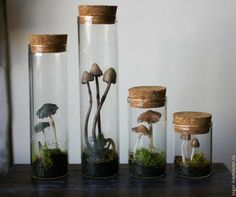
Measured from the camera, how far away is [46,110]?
1.14 metres

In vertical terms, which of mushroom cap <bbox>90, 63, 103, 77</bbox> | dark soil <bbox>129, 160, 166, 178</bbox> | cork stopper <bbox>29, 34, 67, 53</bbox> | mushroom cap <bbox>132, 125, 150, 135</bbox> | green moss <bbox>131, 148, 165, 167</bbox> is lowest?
dark soil <bbox>129, 160, 166, 178</bbox>

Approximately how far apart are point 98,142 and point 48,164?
15cm

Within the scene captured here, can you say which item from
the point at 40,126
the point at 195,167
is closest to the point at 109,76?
the point at 40,126

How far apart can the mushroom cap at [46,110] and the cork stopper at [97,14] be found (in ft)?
0.80

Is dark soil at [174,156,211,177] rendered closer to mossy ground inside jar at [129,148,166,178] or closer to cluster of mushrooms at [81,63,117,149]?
mossy ground inside jar at [129,148,166,178]

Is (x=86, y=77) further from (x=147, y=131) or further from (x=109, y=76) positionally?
(x=147, y=131)

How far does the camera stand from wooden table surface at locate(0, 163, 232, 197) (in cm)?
103

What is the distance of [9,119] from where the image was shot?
1.40 metres

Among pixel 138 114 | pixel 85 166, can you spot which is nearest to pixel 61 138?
pixel 85 166

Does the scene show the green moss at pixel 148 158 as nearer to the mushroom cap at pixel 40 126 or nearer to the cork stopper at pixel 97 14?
the mushroom cap at pixel 40 126

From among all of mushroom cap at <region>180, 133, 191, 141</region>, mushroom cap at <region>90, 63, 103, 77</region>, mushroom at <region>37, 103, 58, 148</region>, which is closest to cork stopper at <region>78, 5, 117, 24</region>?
mushroom cap at <region>90, 63, 103, 77</region>

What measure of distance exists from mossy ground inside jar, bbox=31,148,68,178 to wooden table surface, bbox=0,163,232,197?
0.08ft

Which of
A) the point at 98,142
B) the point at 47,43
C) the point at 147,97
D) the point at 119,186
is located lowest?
the point at 119,186

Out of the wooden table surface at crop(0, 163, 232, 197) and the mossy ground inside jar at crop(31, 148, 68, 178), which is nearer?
the wooden table surface at crop(0, 163, 232, 197)
